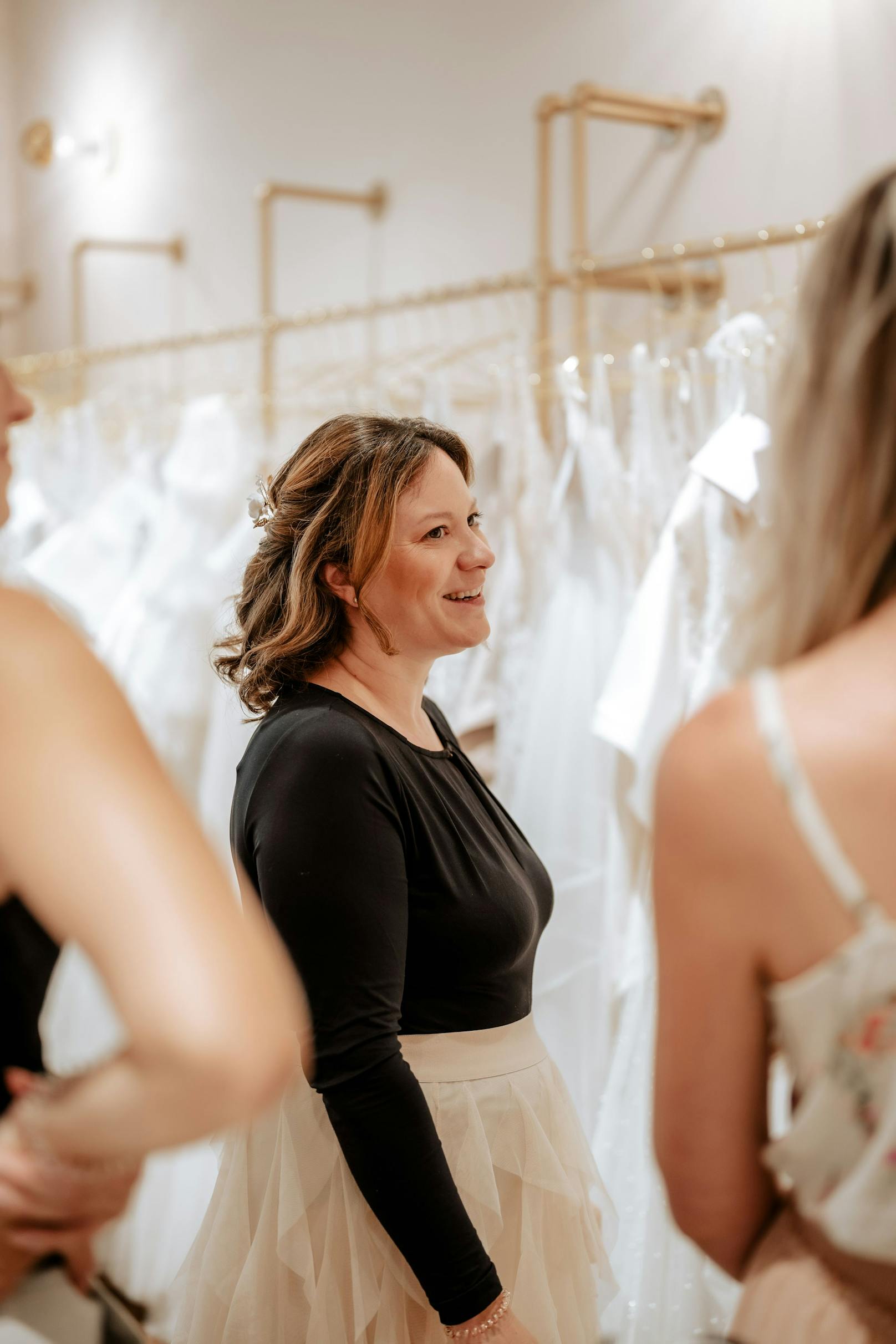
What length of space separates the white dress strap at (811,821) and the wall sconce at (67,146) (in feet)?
15.3

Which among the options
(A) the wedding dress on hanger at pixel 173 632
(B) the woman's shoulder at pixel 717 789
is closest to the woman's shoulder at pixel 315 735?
(B) the woman's shoulder at pixel 717 789

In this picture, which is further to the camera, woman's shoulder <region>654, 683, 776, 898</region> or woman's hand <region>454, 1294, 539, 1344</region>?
woman's hand <region>454, 1294, 539, 1344</region>

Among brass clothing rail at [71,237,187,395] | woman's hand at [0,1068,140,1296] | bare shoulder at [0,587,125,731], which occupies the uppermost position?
brass clothing rail at [71,237,187,395]

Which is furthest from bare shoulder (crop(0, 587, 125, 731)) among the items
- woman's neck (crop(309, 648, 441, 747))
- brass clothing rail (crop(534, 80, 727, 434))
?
brass clothing rail (crop(534, 80, 727, 434))

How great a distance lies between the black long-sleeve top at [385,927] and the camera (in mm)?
1257

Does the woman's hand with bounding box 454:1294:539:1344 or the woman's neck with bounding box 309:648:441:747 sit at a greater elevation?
the woman's neck with bounding box 309:648:441:747

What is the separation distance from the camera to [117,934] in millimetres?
689

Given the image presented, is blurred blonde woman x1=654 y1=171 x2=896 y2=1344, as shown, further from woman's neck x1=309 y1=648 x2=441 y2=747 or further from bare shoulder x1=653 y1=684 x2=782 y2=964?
woman's neck x1=309 y1=648 x2=441 y2=747

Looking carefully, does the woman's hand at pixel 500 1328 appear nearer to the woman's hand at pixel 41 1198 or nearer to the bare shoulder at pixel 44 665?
the woman's hand at pixel 41 1198

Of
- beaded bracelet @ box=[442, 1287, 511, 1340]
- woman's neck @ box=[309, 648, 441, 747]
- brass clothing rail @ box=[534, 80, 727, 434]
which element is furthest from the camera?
brass clothing rail @ box=[534, 80, 727, 434]

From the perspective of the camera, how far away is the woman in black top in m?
1.27

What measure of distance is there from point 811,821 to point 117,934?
39 centimetres

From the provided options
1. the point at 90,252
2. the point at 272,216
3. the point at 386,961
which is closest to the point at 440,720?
the point at 386,961

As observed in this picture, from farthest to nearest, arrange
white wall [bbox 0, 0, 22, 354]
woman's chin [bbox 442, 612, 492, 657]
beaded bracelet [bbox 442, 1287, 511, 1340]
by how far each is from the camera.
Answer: white wall [bbox 0, 0, 22, 354] → woman's chin [bbox 442, 612, 492, 657] → beaded bracelet [bbox 442, 1287, 511, 1340]
